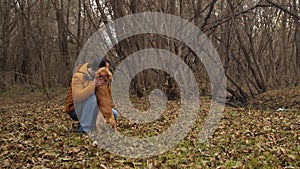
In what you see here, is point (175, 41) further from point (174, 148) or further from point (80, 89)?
point (174, 148)

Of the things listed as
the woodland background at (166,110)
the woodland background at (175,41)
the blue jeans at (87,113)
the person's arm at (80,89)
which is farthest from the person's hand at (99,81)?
the woodland background at (175,41)

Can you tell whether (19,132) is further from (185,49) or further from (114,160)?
(185,49)

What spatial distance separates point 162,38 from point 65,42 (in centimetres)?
1592

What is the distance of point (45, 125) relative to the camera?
400 inches

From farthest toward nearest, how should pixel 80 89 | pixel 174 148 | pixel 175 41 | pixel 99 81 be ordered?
pixel 175 41
pixel 80 89
pixel 99 81
pixel 174 148

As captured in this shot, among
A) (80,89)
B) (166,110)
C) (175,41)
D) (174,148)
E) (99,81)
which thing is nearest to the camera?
(174,148)

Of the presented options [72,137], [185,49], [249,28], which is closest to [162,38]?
[185,49]

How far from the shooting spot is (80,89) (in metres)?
8.19

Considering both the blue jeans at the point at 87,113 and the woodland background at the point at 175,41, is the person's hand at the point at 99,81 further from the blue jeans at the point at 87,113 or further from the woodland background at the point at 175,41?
the woodland background at the point at 175,41

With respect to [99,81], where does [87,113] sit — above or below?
below

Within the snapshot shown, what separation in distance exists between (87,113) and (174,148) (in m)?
2.07

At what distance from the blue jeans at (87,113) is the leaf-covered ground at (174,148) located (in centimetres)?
26

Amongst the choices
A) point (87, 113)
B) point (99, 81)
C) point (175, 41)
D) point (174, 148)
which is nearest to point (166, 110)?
point (175, 41)

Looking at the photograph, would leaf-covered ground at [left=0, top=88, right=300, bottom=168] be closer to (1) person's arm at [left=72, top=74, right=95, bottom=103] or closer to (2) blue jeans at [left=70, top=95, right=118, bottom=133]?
(2) blue jeans at [left=70, top=95, right=118, bottom=133]
